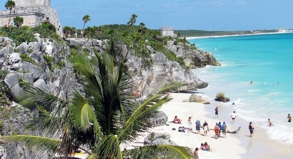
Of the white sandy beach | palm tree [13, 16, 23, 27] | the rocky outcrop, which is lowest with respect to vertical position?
the white sandy beach

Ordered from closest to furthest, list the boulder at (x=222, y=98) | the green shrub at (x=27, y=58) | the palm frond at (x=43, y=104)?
the palm frond at (x=43, y=104), the green shrub at (x=27, y=58), the boulder at (x=222, y=98)

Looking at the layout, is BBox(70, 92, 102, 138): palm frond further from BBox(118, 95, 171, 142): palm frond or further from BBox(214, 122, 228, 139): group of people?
BBox(214, 122, 228, 139): group of people

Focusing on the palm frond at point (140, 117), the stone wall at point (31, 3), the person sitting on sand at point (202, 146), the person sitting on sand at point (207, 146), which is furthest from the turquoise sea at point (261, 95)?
the stone wall at point (31, 3)

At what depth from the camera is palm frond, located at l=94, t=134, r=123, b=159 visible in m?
6.52

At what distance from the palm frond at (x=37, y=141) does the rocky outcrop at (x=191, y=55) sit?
51718mm

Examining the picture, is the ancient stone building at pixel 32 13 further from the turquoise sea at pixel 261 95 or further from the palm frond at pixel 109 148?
the palm frond at pixel 109 148

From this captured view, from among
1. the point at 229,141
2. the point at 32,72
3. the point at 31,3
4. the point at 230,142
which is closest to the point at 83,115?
the point at 32,72

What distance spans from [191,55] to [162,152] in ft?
173

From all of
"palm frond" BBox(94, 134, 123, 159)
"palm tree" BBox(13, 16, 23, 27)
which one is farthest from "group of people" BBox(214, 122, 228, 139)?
"palm frond" BBox(94, 134, 123, 159)

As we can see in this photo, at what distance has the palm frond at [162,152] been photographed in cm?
641

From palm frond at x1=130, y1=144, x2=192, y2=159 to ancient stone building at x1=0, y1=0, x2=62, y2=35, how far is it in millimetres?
19300

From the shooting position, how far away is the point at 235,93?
33.0 meters

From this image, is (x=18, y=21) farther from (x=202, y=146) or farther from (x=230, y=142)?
(x=230, y=142)

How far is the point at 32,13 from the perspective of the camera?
2436 cm
